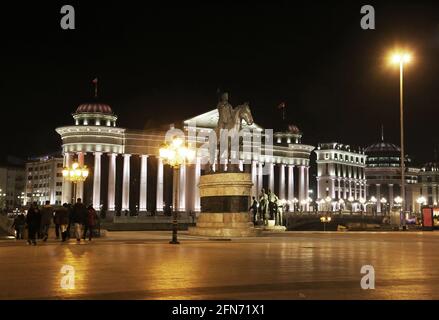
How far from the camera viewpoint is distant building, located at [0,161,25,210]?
17625 cm

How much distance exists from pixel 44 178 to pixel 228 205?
136 m

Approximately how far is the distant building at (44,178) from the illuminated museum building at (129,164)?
40.1 meters

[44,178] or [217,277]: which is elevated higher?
[44,178]

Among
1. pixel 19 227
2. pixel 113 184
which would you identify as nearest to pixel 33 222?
pixel 19 227

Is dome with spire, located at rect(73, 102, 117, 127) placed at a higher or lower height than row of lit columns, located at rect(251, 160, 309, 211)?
higher

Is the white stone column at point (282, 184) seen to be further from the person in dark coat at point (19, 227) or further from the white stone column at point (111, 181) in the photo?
the person in dark coat at point (19, 227)

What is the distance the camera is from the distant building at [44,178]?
517 ft

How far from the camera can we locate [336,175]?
6304 inches

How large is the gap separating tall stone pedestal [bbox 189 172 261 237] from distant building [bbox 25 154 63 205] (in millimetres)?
118525

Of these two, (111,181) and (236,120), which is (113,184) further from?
(236,120)

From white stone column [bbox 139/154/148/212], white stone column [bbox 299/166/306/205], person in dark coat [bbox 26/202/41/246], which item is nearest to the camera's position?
person in dark coat [bbox 26/202/41/246]

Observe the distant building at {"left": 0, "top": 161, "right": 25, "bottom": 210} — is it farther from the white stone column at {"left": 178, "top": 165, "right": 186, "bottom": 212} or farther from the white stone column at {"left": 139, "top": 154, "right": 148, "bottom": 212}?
the white stone column at {"left": 178, "top": 165, "right": 186, "bottom": 212}

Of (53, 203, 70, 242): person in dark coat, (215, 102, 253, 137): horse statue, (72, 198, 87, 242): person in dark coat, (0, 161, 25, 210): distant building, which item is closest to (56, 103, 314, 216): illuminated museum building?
(215, 102, 253, 137): horse statue

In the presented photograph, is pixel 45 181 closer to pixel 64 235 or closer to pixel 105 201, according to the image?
pixel 105 201
